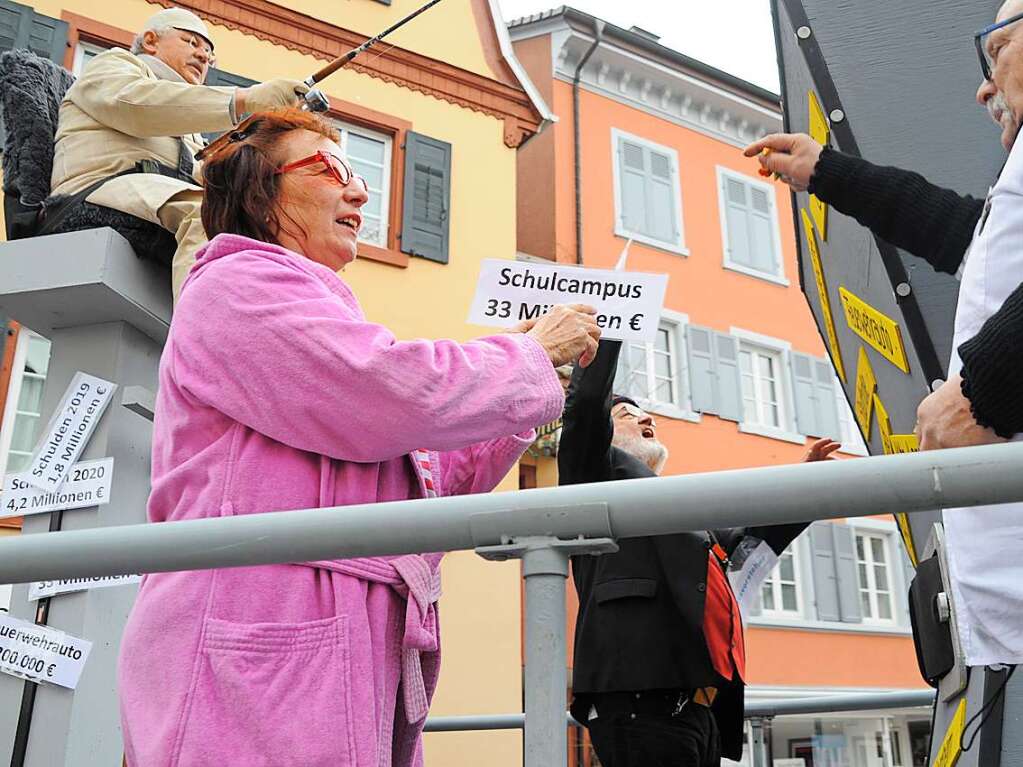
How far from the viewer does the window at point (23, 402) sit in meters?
9.41

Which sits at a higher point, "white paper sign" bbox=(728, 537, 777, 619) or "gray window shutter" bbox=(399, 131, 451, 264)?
"gray window shutter" bbox=(399, 131, 451, 264)

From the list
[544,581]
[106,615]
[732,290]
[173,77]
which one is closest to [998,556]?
[544,581]

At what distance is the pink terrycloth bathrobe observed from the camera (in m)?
1.36

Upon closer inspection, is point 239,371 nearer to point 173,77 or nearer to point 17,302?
point 17,302

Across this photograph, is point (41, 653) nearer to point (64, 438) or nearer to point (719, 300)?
point (64, 438)

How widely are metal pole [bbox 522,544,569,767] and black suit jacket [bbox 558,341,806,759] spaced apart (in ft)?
5.63

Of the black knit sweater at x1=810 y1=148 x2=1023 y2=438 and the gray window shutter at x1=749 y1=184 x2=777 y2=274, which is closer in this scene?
the black knit sweater at x1=810 y1=148 x2=1023 y2=438

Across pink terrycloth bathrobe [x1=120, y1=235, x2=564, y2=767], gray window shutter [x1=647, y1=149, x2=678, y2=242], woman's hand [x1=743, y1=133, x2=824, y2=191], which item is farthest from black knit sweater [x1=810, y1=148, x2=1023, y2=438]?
gray window shutter [x1=647, y1=149, x2=678, y2=242]

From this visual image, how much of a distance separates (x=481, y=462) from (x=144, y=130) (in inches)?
64.0

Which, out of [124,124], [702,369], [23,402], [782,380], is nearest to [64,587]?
[124,124]

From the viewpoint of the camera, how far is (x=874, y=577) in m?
17.9

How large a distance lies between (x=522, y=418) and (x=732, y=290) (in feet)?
55.7

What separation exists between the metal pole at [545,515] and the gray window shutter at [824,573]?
54.4 ft

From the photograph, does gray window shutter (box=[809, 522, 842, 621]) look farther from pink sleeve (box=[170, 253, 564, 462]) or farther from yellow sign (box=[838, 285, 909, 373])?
pink sleeve (box=[170, 253, 564, 462])
